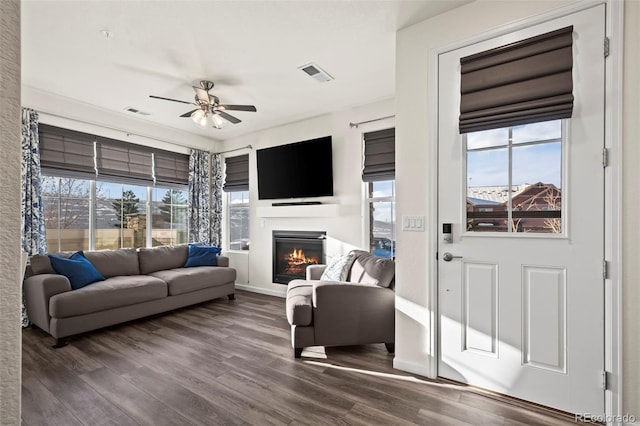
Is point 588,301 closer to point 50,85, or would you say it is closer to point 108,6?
point 108,6

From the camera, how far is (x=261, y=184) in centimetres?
496

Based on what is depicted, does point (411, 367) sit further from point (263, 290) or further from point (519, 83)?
point (263, 290)

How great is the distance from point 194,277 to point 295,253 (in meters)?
1.50

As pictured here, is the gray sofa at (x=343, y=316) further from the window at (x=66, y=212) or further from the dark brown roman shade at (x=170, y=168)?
the dark brown roman shade at (x=170, y=168)

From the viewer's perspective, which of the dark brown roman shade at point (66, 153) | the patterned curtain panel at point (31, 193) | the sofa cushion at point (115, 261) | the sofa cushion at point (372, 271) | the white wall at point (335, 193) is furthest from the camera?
the white wall at point (335, 193)

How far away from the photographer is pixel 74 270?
3404mm

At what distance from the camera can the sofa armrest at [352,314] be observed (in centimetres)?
273

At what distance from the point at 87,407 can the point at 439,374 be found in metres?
2.52

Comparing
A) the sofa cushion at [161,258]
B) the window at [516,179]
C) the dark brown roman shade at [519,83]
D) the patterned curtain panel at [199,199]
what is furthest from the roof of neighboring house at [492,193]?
the patterned curtain panel at [199,199]

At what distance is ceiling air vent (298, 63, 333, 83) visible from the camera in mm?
3133

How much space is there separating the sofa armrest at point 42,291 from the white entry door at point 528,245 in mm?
3734

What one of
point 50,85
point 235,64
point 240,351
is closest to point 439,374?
point 240,351

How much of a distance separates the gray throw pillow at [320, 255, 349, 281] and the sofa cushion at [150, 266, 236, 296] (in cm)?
175

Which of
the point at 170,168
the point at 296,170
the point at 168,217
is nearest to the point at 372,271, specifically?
the point at 296,170
